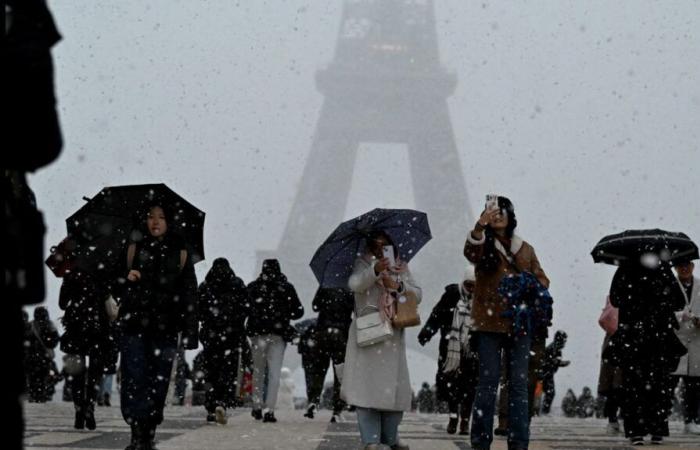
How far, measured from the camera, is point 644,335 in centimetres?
702

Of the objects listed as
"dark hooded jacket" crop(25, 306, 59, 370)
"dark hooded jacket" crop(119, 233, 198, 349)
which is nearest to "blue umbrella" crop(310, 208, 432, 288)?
"dark hooded jacket" crop(119, 233, 198, 349)

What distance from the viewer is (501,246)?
543cm

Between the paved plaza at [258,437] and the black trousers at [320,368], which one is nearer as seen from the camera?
the paved plaza at [258,437]

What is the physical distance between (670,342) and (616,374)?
1.53 m

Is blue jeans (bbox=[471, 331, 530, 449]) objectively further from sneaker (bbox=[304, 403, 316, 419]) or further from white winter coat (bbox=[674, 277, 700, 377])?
sneaker (bbox=[304, 403, 316, 419])

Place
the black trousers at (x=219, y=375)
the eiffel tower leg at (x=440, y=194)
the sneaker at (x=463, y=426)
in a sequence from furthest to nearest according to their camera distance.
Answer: the eiffel tower leg at (x=440, y=194), the black trousers at (x=219, y=375), the sneaker at (x=463, y=426)

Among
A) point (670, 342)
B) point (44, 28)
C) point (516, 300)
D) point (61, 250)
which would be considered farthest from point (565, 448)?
point (44, 28)

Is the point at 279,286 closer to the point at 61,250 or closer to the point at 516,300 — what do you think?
the point at 61,250

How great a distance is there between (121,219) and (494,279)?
6.75ft

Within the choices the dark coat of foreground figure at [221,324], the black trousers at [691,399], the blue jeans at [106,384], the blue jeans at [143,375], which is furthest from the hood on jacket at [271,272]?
the blue jeans at [106,384]

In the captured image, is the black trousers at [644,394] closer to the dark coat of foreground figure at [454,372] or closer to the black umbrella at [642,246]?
the black umbrella at [642,246]

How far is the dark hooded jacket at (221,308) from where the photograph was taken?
8.59 m

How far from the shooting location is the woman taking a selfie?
17.3 ft

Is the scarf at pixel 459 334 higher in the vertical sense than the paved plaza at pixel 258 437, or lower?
higher
